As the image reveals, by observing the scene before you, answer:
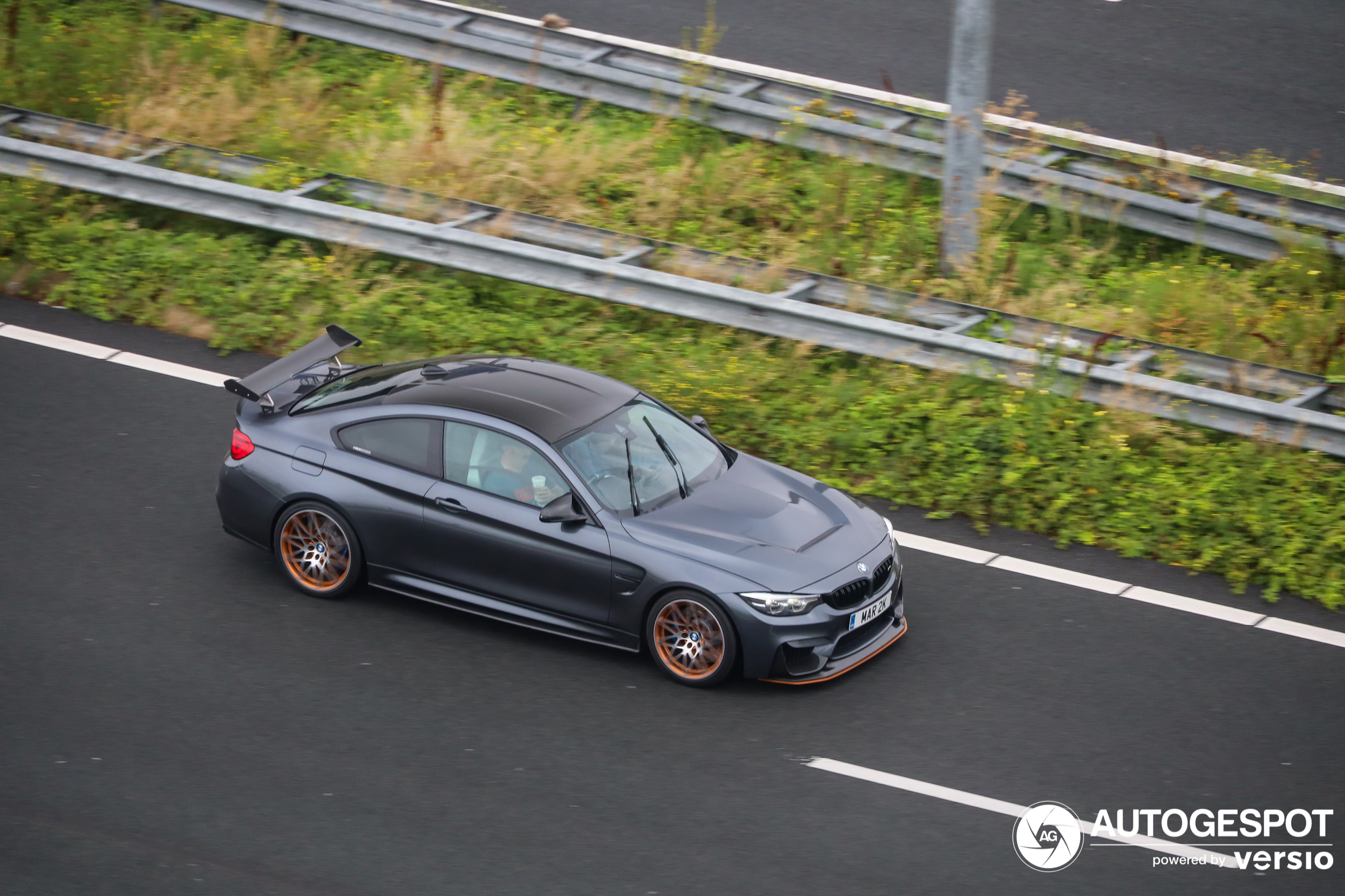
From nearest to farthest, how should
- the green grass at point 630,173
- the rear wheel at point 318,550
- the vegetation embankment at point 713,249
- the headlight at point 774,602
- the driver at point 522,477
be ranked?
1. the headlight at point 774,602
2. the driver at point 522,477
3. the rear wheel at point 318,550
4. the vegetation embankment at point 713,249
5. the green grass at point 630,173

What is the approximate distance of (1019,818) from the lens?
7336 millimetres

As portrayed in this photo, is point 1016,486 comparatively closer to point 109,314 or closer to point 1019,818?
point 1019,818

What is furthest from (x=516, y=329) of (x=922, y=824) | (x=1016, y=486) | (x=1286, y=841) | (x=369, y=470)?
(x=1286, y=841)

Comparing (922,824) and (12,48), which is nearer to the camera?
(922,824)

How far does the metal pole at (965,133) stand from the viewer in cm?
1141

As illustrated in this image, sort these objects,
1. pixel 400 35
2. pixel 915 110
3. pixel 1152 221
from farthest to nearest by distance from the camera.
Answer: pixel 400 35
pixel 915 110
pixel 1152 221

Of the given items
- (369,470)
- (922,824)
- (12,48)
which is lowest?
(922,824)

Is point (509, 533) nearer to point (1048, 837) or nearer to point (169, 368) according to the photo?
point (1048, 837)

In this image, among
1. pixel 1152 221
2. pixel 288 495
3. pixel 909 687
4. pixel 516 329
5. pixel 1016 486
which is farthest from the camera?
pixel 1152 221

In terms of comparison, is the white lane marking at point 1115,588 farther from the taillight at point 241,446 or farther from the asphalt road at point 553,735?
the taillight at point 241,446

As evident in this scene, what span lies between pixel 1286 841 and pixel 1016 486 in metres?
3.59

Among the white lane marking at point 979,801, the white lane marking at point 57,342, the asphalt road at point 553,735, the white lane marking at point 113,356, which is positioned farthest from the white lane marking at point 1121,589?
the white lane marking at point 57,342

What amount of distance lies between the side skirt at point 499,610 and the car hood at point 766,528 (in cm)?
63

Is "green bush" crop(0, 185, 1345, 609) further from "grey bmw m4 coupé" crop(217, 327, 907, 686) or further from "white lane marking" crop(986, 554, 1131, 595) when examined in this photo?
"grey bmw m4 coupé" crop(217, 327, 907, 686)
